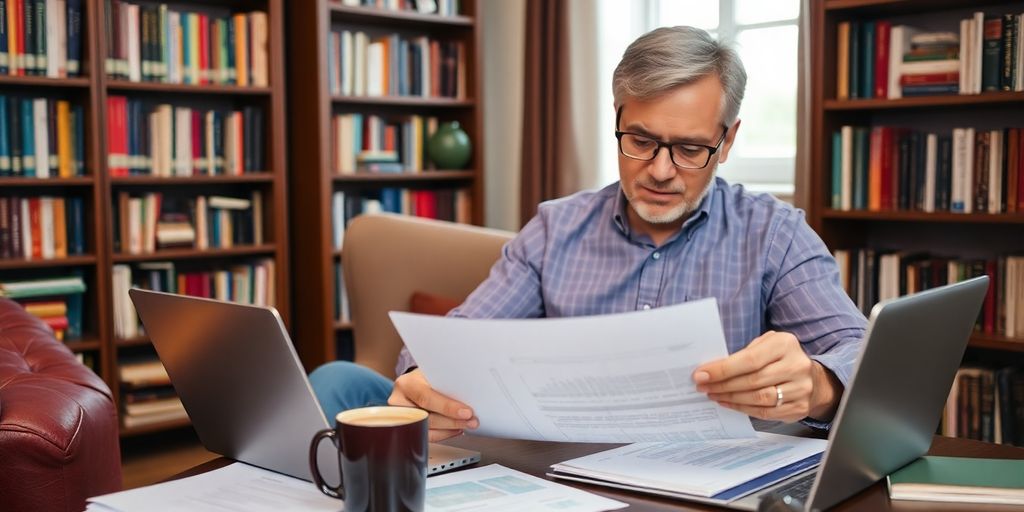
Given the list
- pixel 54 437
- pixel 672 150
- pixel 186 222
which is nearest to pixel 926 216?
pixel 672 150

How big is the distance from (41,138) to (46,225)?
278 millimetres

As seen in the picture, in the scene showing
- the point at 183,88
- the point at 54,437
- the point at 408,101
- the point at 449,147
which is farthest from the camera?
the point at 449,147

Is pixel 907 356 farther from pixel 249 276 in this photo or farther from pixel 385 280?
pixel 249 276

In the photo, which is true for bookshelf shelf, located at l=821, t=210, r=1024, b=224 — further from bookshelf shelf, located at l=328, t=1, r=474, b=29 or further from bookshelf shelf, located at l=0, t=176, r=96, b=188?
bookshelf shelf, located at l=0, t=176, r=96, b=188

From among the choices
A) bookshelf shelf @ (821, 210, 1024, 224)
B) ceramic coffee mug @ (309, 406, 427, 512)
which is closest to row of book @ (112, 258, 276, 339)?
bookshelf shelf @ (821, 210, 1024, 224)

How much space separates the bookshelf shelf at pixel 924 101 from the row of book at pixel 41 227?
2.37m

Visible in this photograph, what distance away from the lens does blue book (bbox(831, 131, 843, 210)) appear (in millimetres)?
2951

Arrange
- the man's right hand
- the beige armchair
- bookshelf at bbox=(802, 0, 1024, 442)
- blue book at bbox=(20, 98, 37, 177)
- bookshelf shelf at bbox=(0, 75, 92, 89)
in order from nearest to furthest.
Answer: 1. the man's right hand
2. the beige armchair
3. bookshelf at bbox=(802, 0, 1024, 442)
4. bookshelf shelf at bbox=(0, 75, 92, 89)
5. blue book at bbox=(20, 98, 37, 177)

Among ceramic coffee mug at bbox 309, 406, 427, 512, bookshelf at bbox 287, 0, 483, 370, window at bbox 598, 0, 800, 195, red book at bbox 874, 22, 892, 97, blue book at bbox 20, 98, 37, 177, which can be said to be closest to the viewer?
ceramic coffee mug at bbox 309, 406, 427, 512

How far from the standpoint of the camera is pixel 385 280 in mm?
2471

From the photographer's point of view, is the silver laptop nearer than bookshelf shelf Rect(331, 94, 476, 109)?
Yes

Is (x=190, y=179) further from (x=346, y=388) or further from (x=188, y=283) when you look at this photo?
(x=346, y=388)

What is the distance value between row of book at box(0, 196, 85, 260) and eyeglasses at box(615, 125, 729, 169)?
7.64 ft

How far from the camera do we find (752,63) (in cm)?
353
